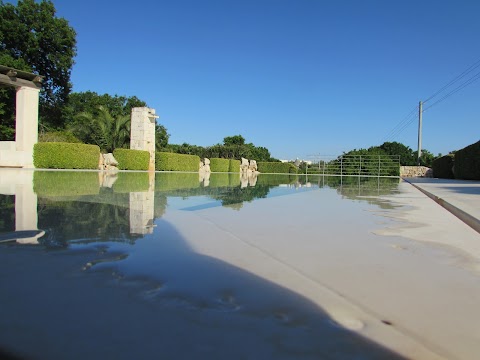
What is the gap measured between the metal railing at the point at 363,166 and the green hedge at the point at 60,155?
21.9 m

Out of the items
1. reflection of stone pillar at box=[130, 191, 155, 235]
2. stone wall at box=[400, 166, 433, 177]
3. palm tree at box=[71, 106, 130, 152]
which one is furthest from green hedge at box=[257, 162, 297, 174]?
reflection of stone pillar at box=[130, 191, 155, 235]

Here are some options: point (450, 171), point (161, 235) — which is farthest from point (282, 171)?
point (161, 235)

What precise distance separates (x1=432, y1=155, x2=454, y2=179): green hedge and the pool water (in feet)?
75.5

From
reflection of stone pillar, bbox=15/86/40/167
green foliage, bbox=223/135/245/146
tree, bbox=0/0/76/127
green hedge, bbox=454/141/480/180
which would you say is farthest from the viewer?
green foliage, bbox=223/135/245/146

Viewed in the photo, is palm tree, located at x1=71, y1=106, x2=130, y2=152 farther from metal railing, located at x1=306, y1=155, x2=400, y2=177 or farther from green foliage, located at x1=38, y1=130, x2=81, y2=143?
metal railing, located at x1=306, y1=155, x2=400, y2=177

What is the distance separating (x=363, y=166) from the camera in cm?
3139

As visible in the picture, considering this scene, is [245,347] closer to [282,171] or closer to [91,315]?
[91,315]

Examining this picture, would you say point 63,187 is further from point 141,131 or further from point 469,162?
point 469,162

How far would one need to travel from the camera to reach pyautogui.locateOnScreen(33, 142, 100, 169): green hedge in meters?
16.8

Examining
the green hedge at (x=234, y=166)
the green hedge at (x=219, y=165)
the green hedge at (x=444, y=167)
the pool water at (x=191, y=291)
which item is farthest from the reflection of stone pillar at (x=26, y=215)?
the green hedge at (x=234, y=166)

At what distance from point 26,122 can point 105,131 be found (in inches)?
286

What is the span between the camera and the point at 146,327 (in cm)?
143

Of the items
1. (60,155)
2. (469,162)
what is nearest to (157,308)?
(60,155)

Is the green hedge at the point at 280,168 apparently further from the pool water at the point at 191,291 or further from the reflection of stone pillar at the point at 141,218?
the pool water at the point at 191,291
